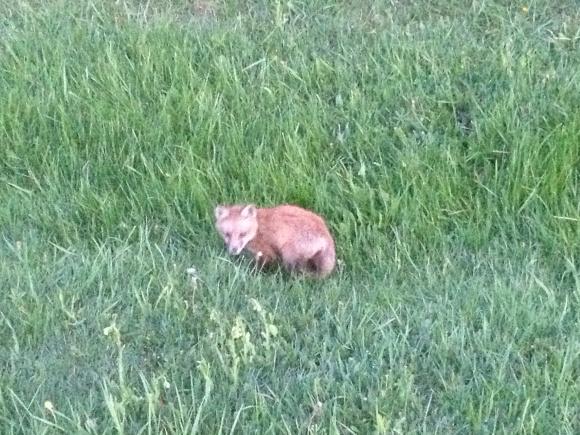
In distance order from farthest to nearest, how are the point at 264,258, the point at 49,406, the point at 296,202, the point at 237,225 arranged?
the point at 296,202, the point at 264,258, the point at 237,225, the point at 49,406

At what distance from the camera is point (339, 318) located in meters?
4.81

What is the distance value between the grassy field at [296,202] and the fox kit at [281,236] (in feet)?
0.39

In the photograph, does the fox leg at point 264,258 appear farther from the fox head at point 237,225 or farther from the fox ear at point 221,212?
the fox ear at point 221,212

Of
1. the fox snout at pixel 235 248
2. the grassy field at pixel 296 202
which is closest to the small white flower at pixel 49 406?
the grassy field at pixel 296 202

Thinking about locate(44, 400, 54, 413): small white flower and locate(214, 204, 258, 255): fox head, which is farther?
locate(214, 204, 258, 255): fox head

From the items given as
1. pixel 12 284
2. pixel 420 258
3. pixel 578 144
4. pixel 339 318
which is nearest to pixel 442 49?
pixel 578 144

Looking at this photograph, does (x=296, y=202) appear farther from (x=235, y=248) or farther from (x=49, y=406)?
(x=49, y=406)

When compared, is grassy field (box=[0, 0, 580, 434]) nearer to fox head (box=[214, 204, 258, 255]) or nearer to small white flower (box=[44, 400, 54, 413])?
small white flower (box=[44, 400, 54, 413])

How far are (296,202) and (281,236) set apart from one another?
697 mm

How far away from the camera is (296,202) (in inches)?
239

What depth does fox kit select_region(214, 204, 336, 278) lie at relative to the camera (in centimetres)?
533

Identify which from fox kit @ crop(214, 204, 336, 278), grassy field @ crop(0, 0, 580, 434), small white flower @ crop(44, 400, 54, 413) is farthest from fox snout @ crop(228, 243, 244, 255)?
small white flower @ crop(44, 400, 54, 413)

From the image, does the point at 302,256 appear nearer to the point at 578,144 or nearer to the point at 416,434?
the point at 416,434

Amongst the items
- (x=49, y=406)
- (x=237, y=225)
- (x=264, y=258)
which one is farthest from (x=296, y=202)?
(x=49, y=406)
